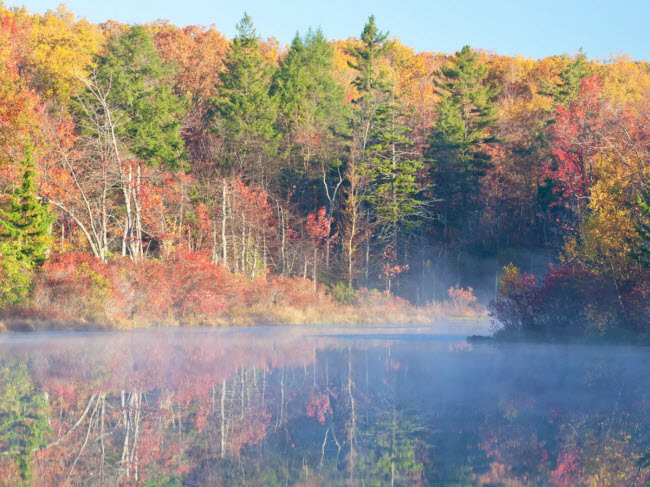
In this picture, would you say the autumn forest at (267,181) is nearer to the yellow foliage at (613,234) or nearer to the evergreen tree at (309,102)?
the evergreen tree at (309,102)

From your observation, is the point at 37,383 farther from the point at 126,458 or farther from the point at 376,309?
the point at 376,309

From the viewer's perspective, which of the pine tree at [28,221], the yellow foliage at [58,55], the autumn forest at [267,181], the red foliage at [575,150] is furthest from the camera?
the yellow foliage at [58,55]

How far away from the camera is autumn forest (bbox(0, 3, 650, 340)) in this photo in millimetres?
35094

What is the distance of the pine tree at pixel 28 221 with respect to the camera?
107 feet

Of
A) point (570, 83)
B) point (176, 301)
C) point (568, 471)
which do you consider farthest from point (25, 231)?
point (570, 83)

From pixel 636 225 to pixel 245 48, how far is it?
3976 cm

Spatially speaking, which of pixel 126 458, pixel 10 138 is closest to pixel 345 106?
pixel 10 138

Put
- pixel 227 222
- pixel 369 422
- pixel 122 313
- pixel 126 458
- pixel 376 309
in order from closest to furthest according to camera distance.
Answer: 1. pixel 126 458
2. pixel 369 422
3. pixel 122 313
4. pixel 376 309
5. pixel 227 222

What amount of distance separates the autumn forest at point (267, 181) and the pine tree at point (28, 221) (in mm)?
95

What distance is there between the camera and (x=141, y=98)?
49531 millimetres

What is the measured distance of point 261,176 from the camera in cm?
5406

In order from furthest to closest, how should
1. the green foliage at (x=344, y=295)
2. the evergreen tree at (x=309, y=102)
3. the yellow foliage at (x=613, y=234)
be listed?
the evergreen tree at (x=309, y=102)
the green foliage at (x=344, y=295)
the yellow foliage at (x=613, y=234)

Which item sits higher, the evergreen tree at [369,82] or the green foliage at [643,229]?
the evergreen tree at [369,82]

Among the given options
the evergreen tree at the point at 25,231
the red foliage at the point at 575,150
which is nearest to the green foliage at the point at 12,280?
the evergreen tree at the point at 25,231
